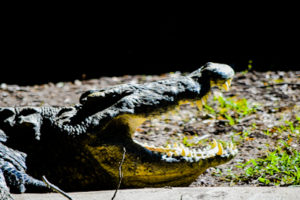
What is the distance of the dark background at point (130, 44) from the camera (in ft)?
27.9

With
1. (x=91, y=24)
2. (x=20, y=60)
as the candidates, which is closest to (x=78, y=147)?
(x=20, y=60)

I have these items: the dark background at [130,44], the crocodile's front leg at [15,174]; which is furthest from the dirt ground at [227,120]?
the crocodile's front leg at [15,174]

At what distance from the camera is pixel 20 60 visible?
977cm

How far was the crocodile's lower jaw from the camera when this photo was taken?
3.05 meters

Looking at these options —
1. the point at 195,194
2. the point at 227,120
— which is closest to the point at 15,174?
the point at 195,194

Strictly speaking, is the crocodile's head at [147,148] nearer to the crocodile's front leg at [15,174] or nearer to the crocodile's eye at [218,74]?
the crocodile's eye at [218,74]

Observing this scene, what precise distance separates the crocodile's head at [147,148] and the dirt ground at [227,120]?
42 cm

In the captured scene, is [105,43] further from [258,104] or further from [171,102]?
[171,102]

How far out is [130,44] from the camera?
10133 mm

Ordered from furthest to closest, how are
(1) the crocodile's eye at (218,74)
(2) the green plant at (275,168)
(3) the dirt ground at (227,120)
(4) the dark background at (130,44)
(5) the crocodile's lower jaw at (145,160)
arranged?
(4) the dark background at (130,44) < (3) the dirt ground at (227,120) < (2) the green plant at (275,168) < (1) the crocodile's eye at (218,74) < (5) the crocodile's lower jaw at (145,160)

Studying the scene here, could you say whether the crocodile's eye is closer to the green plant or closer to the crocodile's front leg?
the green plant

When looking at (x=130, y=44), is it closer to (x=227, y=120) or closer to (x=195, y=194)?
(x=227, y=120)

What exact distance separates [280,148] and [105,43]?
22.7 feet

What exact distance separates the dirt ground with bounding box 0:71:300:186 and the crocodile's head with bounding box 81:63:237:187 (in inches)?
16.5
